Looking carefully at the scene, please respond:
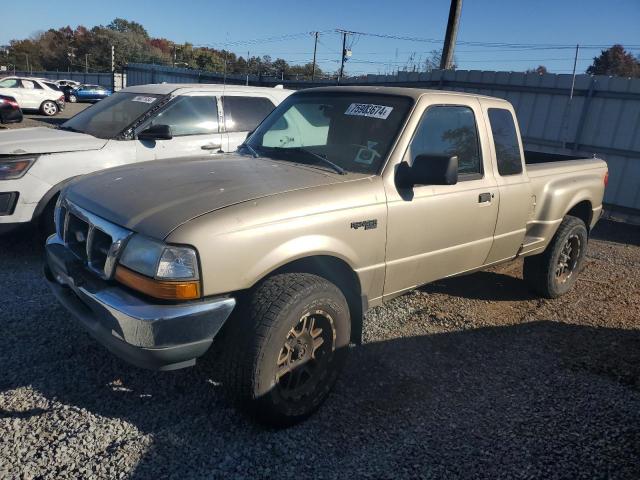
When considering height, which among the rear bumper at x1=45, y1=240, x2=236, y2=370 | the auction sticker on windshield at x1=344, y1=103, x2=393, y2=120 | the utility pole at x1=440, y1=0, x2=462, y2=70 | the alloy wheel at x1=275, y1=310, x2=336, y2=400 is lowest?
the alloy wheel at x1=275, y1=310, x2=336, y2=400

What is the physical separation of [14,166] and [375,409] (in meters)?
4.06

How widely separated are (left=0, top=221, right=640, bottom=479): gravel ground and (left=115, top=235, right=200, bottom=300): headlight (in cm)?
86

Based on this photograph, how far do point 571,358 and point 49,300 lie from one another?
169 inches

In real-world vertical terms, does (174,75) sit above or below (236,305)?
above

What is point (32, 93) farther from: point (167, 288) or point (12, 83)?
point (167, 288)

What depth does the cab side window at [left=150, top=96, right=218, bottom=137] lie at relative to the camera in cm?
576

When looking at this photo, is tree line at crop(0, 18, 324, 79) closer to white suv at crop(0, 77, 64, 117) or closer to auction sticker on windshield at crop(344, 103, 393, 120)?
white suv at crop(0, 77, 64, 117)

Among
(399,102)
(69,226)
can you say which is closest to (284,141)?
(399,102)

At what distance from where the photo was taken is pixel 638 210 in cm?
Answer: 879

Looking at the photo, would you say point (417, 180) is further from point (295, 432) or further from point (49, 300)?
point (49, 300)

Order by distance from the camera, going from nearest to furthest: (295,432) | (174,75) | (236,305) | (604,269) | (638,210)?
1. (236,305)
2. (295,432)
3. (604,269)
4. (638,210)
5. (174,75)

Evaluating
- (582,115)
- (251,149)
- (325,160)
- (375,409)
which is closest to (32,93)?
(582,115)

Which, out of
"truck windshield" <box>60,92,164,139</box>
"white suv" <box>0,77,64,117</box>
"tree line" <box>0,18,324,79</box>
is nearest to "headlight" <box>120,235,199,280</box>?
"truck windshield" <box>60,92,164,139</box>

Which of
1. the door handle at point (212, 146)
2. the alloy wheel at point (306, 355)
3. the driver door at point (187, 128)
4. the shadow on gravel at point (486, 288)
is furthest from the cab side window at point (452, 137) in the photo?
the door handle at point (212, 146)
